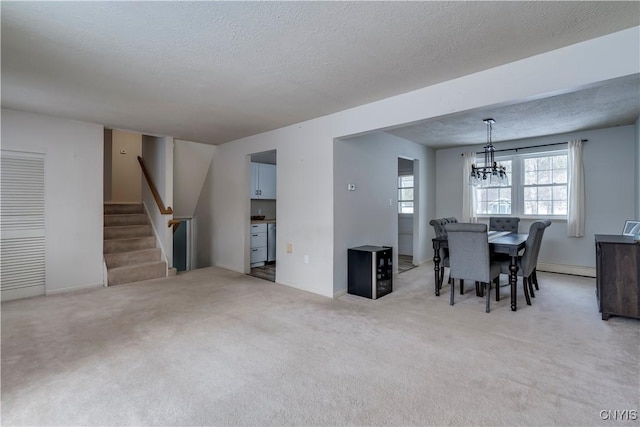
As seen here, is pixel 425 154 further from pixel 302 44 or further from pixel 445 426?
pixel 445 426

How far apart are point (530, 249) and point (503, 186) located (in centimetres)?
281

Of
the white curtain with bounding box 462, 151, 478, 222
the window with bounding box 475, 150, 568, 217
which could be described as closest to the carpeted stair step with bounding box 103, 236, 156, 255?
the white curtain with bounding box 462, 151, 478, 222

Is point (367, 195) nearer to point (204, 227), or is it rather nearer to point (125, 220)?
point (204, 227)

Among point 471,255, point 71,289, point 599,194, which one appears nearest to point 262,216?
point 71,289

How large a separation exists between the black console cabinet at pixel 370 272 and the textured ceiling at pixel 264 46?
1883 millimetres

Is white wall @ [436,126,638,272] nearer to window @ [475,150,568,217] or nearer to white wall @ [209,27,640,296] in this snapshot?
window @ [475,150,568,217]

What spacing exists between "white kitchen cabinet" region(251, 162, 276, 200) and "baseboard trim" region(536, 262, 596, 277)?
17.9 feet

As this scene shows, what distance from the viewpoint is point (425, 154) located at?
629 centimetres

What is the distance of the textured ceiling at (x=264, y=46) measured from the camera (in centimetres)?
183

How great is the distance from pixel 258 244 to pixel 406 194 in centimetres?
355

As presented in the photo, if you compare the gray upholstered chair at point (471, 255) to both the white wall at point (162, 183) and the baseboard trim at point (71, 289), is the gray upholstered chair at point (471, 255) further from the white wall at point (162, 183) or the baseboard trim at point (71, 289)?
the baseboard trim at point (71, 289)

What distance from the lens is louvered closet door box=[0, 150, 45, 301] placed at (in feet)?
12.2

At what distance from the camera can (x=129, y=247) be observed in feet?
16.8

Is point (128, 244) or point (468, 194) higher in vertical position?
point (468, 194)
